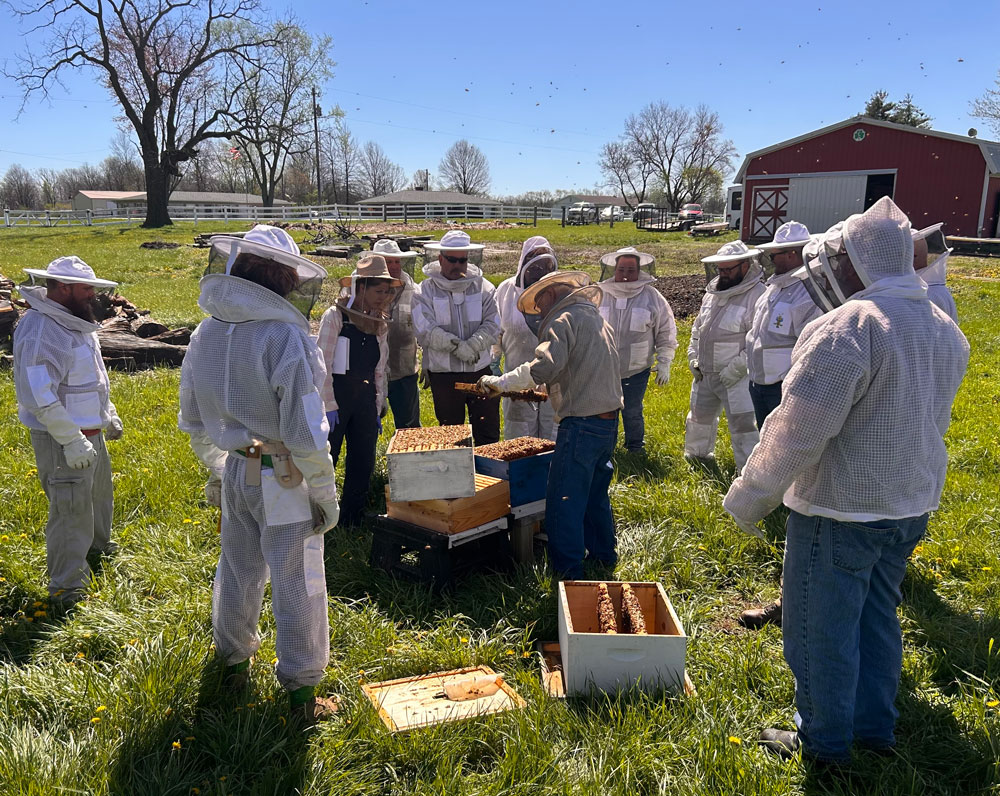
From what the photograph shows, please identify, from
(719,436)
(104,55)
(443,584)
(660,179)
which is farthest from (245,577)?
(660,179)

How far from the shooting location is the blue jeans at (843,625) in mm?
2801

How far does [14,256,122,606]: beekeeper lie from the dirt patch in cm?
1159

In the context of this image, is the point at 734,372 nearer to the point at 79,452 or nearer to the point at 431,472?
the point at 431,472

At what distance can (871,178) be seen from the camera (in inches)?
1212

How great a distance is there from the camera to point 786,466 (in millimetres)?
2762

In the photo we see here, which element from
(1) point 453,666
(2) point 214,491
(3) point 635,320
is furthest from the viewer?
(3) point 635,320

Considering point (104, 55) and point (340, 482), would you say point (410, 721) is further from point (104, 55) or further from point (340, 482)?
point (104, 55)

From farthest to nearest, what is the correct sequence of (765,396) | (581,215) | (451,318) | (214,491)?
1. (581,215)
2. (451,318)
3. (765,396)
4. (214,491)

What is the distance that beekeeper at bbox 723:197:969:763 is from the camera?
2648 mm

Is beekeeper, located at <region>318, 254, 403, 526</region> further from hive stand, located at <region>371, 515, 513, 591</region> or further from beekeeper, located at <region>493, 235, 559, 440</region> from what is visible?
beekeeper, located at <region>493, 235, 559, 440</region>

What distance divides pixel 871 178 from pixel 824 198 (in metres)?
1.99

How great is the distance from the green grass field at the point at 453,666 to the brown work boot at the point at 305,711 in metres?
0.07

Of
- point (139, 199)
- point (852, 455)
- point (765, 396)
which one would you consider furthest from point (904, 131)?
point (139, 199)

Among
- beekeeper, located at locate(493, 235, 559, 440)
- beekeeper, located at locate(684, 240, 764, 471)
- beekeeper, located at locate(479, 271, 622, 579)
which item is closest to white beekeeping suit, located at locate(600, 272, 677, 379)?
beekeeper, located at locate(684, 240, 764, 471)
